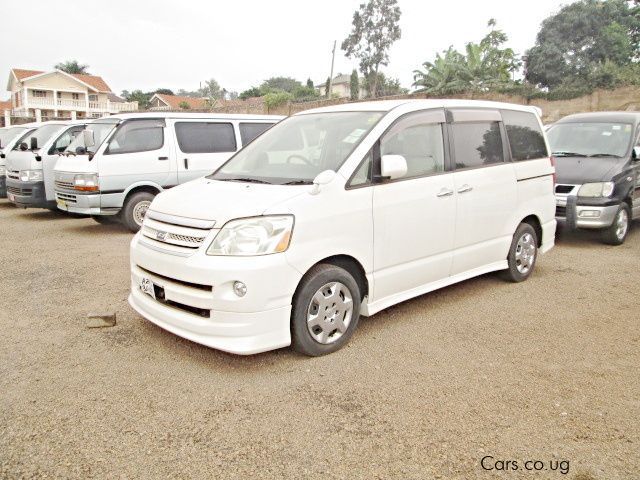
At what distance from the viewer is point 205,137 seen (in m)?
8.80

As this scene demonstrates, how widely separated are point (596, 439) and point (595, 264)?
13.7ft

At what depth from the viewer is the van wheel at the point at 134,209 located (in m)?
8.20

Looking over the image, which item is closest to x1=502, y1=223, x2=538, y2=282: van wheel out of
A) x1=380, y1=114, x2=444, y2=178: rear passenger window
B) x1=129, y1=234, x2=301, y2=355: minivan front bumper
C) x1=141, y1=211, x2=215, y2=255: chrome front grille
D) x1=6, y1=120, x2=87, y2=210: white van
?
x1=380, y1=114, x2=444, y2=178: rear passenger window

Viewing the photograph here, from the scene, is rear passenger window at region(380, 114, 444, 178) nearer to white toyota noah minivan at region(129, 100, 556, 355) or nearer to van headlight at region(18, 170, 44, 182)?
white toyota noah minivan at region(129, 100, 556, 355)

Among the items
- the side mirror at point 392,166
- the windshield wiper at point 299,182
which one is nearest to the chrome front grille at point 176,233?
the windshield wiper at point 299,182

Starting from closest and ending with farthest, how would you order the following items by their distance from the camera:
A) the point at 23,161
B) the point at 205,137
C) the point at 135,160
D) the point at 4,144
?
the point at 135,160
the point at 205,137
the point at 23,161
the point at 4,144

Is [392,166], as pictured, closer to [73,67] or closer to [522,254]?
[522,254]

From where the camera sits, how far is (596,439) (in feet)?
8.87

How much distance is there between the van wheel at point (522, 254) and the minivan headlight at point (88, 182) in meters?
6.08

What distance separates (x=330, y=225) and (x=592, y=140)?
Answer: 6.23m

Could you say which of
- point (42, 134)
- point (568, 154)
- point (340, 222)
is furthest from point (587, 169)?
point (42, 134)

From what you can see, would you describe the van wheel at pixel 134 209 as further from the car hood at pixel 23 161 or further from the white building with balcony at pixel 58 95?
the white building with balcony at pixel 58 95

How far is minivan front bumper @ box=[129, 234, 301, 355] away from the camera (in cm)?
327

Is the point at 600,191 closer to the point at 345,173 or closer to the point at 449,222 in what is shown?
the point at 449,222
